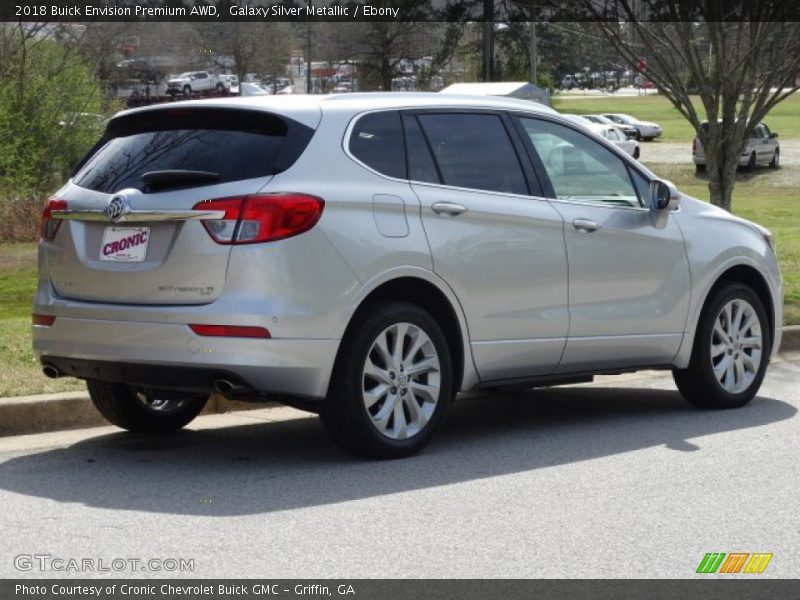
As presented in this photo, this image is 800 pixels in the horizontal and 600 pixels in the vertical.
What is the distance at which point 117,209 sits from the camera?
739 cm

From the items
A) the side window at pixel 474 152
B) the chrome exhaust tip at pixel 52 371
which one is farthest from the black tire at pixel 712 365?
the chrome exhaust tip at pixel 52 371

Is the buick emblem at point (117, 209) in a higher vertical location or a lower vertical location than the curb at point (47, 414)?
higher

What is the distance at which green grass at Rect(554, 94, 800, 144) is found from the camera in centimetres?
7781

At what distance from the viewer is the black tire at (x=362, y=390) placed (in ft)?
24.3

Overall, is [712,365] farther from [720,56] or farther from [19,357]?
[720,56]

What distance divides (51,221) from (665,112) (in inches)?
3767

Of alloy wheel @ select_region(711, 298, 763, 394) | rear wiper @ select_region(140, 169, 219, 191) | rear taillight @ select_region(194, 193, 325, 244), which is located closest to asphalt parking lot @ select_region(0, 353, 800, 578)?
alloy wheel @ select_region(711, 298, 763, 394)

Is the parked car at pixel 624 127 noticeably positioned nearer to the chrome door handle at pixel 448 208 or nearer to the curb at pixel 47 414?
the curb at pixel 47 414

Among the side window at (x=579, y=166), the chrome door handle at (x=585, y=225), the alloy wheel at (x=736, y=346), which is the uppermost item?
the side window at (x=579, y=166)

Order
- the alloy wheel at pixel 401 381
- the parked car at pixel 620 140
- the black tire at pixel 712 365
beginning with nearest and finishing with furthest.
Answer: the alloy wheel at pixel 401 381 → the black tire at pixel 712 365 → the parked car at pixel 620 140

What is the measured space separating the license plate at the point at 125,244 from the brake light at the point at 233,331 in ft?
1.70

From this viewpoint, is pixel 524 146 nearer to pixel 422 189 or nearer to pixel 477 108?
pixel 477 108

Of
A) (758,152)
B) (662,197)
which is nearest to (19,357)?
(662,197)
